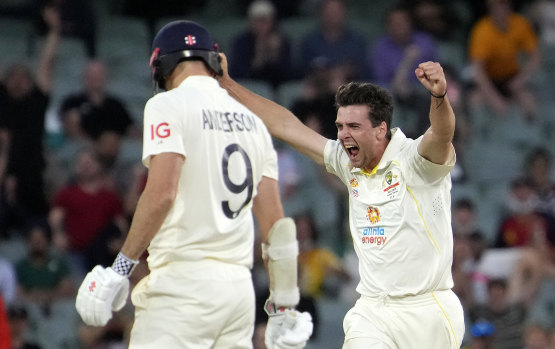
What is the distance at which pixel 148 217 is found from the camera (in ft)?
16.4

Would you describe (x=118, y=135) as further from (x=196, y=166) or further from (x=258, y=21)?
(x=196, y=166)

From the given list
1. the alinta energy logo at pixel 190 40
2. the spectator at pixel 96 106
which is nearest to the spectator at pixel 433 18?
the spectator at pixel 96 106

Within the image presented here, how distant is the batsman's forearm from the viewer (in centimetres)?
501

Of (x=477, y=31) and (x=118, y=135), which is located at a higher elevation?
(x=477, y=31)

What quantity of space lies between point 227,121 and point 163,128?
391 mm

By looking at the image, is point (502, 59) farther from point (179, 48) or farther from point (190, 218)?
point (190, 218)

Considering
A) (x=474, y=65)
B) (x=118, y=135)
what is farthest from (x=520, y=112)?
(x=118, y=135)

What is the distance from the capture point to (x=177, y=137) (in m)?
5.12

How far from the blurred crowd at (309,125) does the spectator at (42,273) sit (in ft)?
0.04

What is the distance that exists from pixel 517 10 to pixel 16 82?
7209 mm

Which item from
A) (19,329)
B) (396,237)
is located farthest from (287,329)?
(19,329)

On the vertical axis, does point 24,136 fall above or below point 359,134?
above

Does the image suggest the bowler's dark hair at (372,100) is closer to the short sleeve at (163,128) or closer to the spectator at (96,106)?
the short sleeve at (163,128)

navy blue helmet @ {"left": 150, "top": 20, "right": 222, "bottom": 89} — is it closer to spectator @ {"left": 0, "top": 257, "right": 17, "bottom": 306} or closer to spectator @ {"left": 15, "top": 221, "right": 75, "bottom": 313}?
spectator @ {"left": 0, "top": 257, "right": 17, "bottom": 306}
